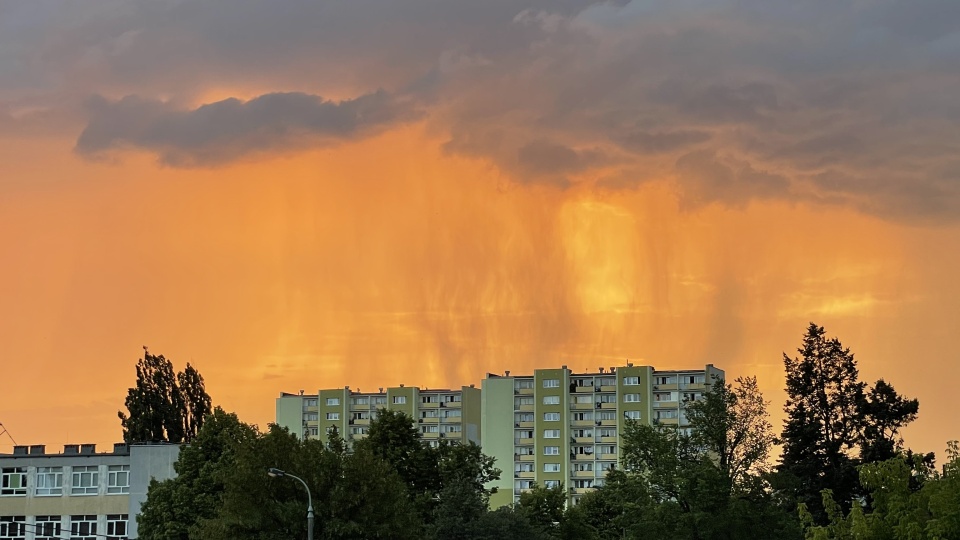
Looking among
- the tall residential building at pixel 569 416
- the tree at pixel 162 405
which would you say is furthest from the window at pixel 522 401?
the tree at pixel 162 405

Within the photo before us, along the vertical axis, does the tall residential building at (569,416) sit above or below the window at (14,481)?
above

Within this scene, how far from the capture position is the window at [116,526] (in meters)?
102

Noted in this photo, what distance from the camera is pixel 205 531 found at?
6588 cm

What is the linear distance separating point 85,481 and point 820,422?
54.7 metres

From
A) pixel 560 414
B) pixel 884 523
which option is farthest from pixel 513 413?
pixel 884 523

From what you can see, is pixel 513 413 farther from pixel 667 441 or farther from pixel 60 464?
pixel 667 441

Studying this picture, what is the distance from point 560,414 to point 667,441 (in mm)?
107317

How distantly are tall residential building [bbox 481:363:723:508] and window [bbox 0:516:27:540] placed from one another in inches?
3210

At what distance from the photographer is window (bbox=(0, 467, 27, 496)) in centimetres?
A: 10538

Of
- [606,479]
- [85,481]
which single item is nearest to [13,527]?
[85,481]

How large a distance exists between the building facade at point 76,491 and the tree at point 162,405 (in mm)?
2310

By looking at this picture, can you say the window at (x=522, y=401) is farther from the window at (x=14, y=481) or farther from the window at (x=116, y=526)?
the window at (x=14, y=481)

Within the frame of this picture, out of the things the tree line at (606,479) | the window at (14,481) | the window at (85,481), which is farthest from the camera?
the window at (14,481)

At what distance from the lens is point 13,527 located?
10425 centimetres
